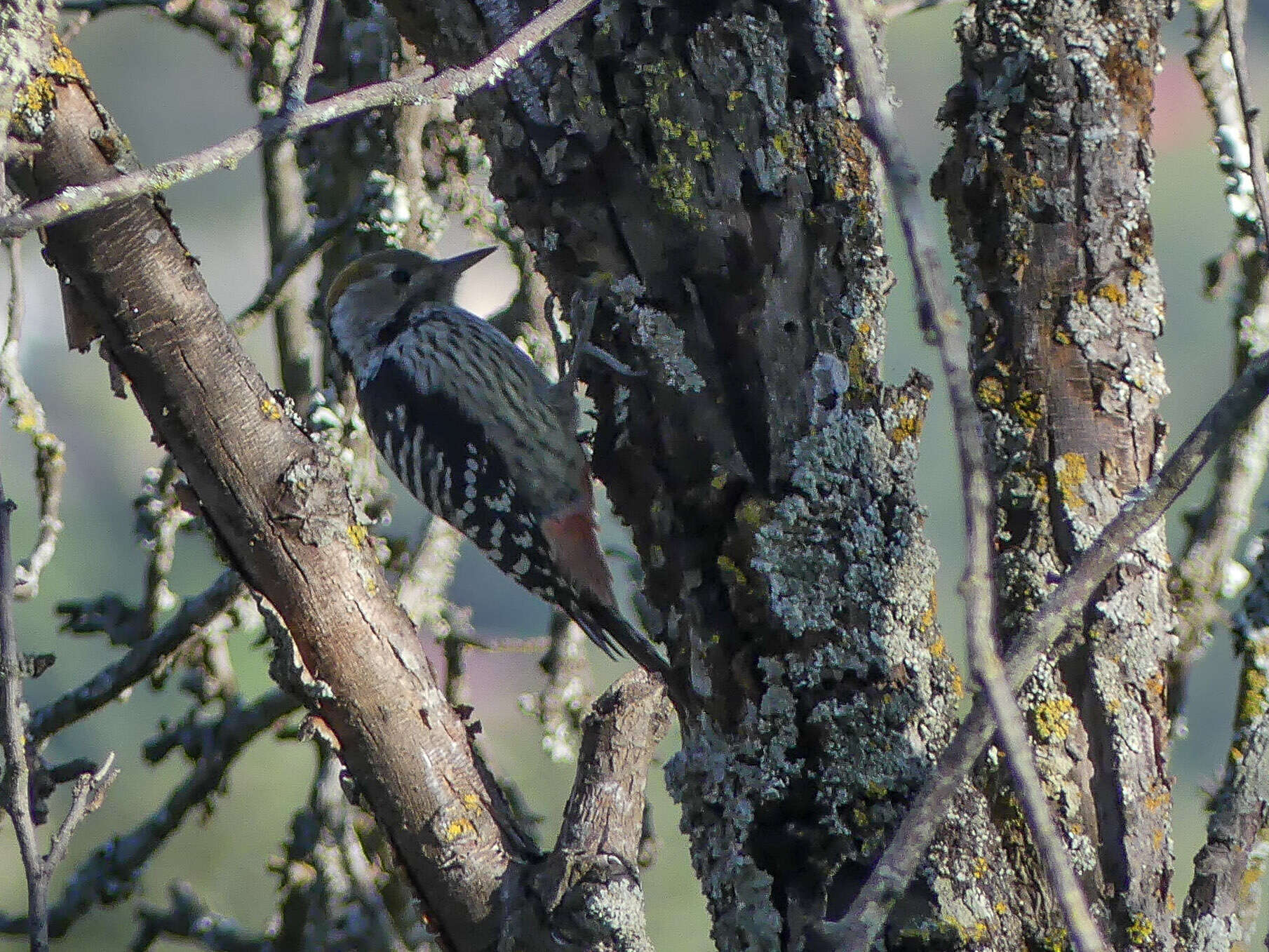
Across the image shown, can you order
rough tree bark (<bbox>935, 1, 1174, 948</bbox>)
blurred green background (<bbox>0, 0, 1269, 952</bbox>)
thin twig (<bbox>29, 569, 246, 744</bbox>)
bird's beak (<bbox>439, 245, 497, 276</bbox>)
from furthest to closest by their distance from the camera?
blurred green background (<bbox>0, 0, 1269, 952</bbox>), bird's beak (<bbox>439, 245, 497, 276</bbox>), thin twig (<bbox>29, 569, 246, 744</bbox>), rough tree bark (<bbox>935, 1, 1174, 948</bbox>)

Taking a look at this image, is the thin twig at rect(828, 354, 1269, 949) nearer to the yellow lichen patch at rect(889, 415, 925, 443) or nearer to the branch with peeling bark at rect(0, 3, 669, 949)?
the yellow lichen patch at rect(889, 415, 925, 443)

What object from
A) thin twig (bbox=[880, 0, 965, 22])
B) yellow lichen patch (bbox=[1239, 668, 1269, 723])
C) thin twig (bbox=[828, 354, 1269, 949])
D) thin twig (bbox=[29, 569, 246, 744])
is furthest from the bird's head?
thin twig (bbox=[828, 354, 1269, 949])

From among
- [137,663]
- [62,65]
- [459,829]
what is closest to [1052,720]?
[459,829]

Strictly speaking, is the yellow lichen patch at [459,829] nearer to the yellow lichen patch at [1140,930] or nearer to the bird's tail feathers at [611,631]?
the bird's tail feathers at [611,631]

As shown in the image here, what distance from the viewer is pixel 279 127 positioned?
1.15 metres

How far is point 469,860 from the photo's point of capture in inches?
69.5

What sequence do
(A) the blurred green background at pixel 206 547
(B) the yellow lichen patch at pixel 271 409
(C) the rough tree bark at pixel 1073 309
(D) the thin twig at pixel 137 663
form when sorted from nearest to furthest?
(B) the yellow lichen patch at pixel 271 409
(C) the rough tree bark at pixel 1073 309
(D) the thin twig at pixel 137 663
(A) the blurred green background at pixel 206 547

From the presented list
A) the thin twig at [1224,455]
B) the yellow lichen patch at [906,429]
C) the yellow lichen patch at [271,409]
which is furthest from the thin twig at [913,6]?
the yellow lichen patch at [271,409]

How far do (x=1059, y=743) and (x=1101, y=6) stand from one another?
1096 millimetres

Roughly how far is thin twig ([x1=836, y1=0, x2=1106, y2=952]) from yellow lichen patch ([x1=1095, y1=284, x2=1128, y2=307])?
1.27 meters

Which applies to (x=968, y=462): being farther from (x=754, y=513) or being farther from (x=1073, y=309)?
(x=1073, y=309)

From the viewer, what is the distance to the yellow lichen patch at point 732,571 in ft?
5.29

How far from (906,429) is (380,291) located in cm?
186

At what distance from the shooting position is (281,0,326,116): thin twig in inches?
46.9
